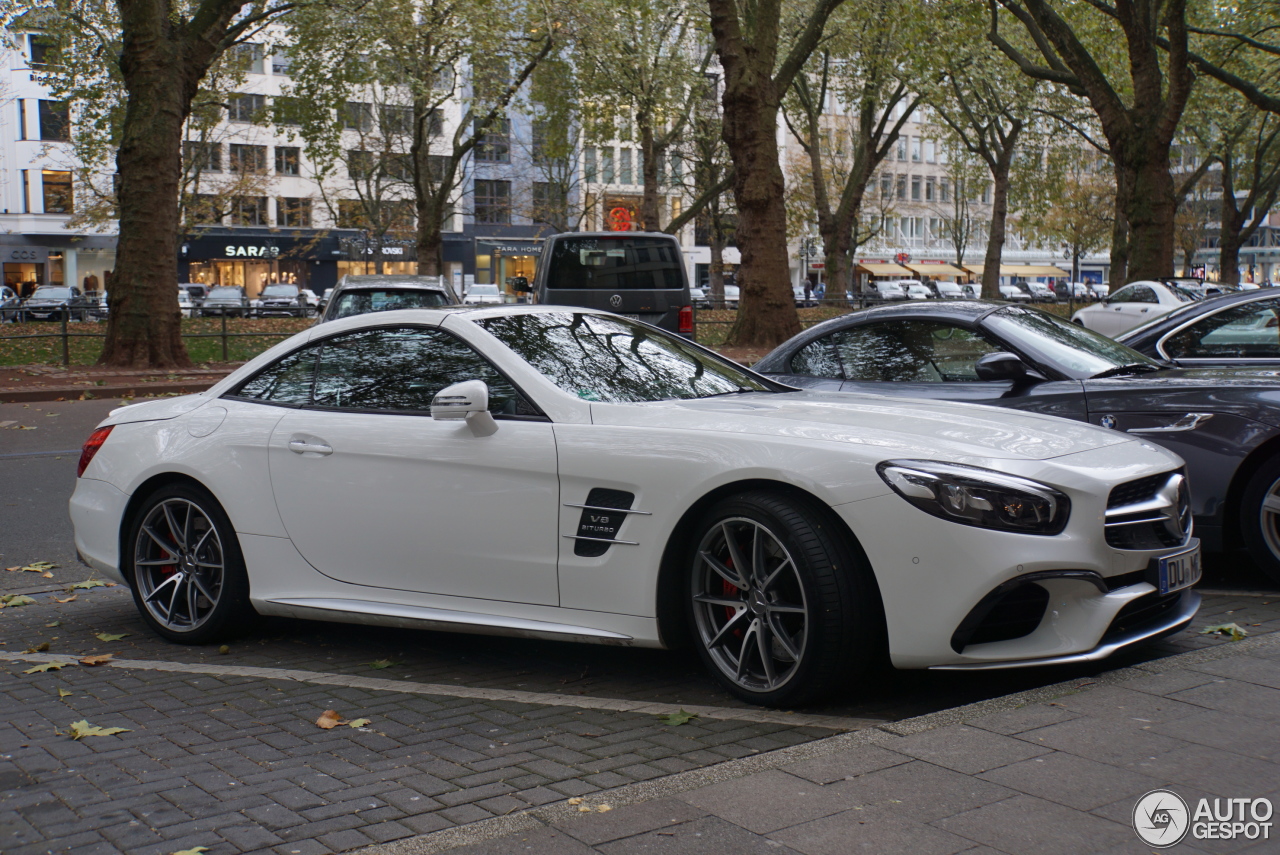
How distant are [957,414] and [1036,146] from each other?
4670 centimetres

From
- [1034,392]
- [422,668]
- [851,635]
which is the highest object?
[1034,392]

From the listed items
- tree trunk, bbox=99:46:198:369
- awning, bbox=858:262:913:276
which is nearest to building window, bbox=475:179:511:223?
awning, bbox=858:262:913:276

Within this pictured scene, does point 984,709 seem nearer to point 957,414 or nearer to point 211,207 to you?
point 957,414

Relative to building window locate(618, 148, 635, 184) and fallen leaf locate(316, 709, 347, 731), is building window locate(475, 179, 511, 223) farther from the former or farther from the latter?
fallen leaf locate(316, 709, 347, 731)

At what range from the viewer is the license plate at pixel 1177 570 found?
4.29 m

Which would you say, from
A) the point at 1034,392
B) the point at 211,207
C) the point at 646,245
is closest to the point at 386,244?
the point at 211,207

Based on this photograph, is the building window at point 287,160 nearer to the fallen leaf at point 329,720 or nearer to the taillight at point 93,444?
the taillight at point 93,444

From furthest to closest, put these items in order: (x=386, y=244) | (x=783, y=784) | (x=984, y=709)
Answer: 1. (x=386, y=244)
2. (x=984, y=709)
3. (x=783, y=784)

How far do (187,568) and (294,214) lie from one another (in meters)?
68.6

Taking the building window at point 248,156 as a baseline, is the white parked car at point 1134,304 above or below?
below

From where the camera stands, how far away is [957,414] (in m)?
4.73

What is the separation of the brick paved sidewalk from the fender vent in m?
1.17

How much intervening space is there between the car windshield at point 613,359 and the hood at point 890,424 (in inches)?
6.8

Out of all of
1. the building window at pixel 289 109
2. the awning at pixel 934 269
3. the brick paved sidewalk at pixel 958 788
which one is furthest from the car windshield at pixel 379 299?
the awning at pixel 934 269
